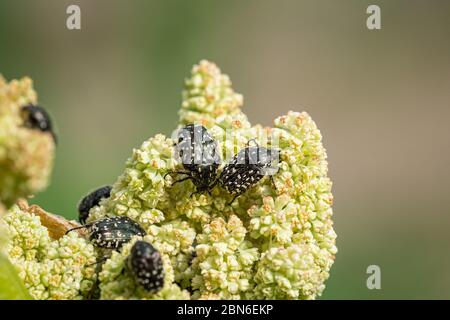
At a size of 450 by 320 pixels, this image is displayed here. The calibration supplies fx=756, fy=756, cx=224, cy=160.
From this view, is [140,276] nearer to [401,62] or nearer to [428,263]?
[428,263]

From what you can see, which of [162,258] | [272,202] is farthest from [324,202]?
[162,258]

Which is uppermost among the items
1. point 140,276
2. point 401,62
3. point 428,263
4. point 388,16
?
point 388,16

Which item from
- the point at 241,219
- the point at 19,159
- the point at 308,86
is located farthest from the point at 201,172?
the point at 308,86

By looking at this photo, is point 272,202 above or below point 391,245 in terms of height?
above

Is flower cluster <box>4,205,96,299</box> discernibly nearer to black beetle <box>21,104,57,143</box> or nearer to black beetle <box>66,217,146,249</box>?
black beetle <box>66,217,146,249</box>

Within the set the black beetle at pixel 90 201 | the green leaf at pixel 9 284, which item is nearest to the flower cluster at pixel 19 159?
the green leaf at pixel 9 284

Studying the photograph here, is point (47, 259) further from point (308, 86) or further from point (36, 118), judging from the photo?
point (308, 86)

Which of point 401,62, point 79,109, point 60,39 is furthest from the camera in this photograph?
point 401,62

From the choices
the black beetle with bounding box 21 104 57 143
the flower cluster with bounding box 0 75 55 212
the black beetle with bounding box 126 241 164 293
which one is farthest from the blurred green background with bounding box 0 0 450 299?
the flower cluster with bounding box 0 75 55 212
